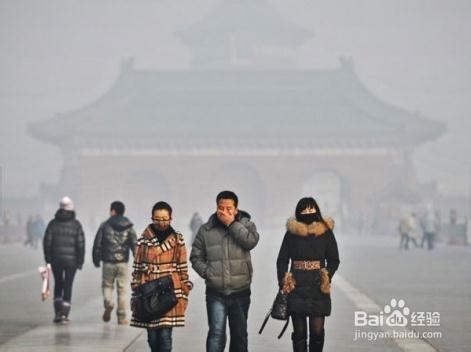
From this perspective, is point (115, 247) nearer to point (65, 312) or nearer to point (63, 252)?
point (63, 252)

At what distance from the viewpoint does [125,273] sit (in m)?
12.2

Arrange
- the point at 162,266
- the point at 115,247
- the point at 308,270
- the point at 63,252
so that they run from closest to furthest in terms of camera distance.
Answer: the point at 162,266 → the point at 308,270 → the point at 115,247 → the point at 63,252

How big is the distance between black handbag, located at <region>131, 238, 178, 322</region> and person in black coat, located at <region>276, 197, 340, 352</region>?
2.49 ft

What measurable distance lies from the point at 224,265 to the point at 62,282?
4.66 m

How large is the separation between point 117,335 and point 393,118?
183ft

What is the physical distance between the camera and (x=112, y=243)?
12.1m

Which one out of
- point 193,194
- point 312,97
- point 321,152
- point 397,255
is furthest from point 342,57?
point 397,255

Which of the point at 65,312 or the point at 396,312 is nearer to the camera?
the point at 65,312

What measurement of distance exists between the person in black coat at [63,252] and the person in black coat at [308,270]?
453cm

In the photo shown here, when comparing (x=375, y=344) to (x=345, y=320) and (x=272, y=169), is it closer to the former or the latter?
(x=345, y=320)

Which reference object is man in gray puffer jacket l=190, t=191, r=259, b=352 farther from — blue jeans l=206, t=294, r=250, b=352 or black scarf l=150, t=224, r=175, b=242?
black scarf l=150, t=224, r=175, b=242

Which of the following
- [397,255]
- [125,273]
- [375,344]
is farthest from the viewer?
[397,255]

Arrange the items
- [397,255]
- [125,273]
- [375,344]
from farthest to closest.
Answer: [397,255] → [125,273] → [375,344]

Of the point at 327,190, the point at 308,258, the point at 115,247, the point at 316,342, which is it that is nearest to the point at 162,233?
the point at 308,258
